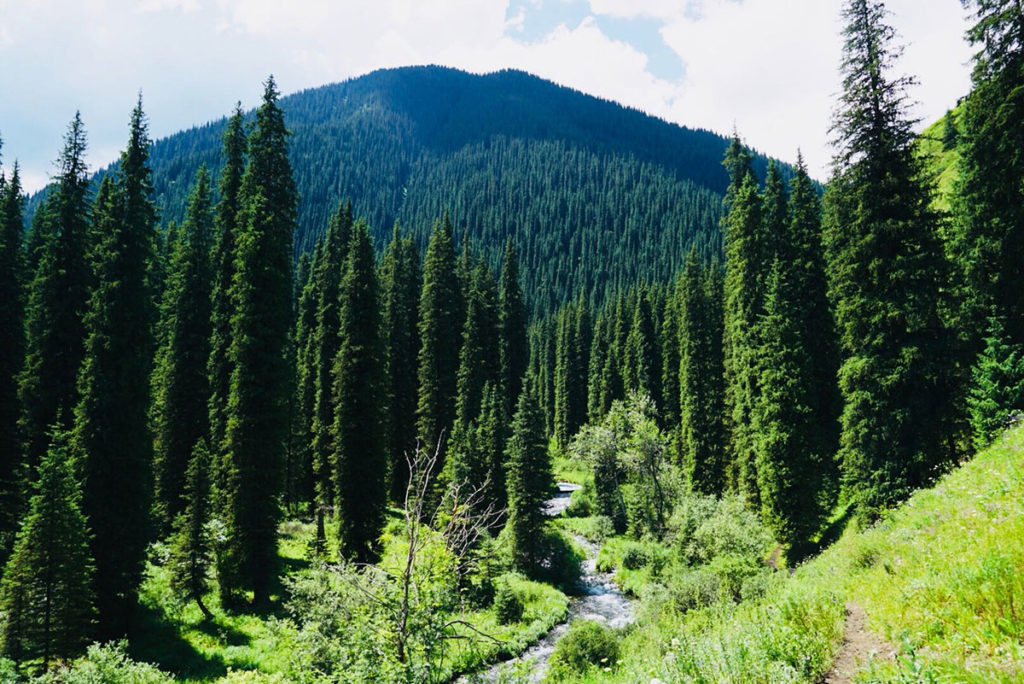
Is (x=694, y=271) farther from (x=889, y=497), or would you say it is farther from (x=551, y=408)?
(x=551, y=408)

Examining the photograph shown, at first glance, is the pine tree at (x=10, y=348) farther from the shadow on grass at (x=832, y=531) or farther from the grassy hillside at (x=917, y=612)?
the shadow on grass at (x=832, y=531)

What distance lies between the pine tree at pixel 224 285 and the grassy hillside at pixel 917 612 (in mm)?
25882

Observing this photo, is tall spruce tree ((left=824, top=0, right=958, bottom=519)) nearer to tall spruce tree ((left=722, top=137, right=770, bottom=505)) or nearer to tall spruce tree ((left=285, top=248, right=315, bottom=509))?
tall spruce tree ((left=722, top=137, right=770, bottom=505))

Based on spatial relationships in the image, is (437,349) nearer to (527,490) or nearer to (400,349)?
(400,349)

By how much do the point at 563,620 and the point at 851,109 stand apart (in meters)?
30.5

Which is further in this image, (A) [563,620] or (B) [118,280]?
(A) [563,620]

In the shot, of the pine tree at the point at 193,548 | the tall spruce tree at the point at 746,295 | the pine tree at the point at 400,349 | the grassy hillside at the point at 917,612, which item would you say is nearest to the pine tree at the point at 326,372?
the pine tree at the point at 400,349

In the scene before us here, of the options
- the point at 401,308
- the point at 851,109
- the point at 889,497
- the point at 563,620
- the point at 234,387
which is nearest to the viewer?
the point at 889,497

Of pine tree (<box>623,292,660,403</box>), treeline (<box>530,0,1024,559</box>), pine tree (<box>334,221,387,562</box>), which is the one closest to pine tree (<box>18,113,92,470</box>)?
pine tree (<box>334,221,387,562</box>)

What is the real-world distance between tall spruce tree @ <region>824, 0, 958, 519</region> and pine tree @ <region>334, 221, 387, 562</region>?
2708cm

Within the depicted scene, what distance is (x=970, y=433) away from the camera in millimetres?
19562

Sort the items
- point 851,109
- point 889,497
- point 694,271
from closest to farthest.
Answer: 1. point 889,497
2. point 851,109
3. point 694,271

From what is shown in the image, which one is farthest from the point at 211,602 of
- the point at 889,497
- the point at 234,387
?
the point at 889,497

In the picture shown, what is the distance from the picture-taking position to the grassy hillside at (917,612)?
16.6ft
